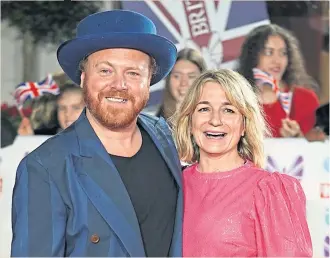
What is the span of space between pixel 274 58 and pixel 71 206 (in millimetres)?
2521

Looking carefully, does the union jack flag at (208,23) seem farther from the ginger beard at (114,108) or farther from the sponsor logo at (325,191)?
the ginger beard at (114,108)

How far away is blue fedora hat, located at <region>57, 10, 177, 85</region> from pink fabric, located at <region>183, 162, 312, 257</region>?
604 mm

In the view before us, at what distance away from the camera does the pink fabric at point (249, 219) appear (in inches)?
98.5

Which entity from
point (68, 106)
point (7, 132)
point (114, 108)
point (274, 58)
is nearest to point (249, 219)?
point (114, 108)

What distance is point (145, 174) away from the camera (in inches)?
102

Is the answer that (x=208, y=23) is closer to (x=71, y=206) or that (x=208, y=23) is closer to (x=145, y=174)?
(x=145, y=174)

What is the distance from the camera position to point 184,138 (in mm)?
2938

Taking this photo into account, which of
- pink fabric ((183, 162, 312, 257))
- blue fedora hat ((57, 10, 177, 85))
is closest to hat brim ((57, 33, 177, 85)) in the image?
blue fedora hat ((57, 10, 177, 85))

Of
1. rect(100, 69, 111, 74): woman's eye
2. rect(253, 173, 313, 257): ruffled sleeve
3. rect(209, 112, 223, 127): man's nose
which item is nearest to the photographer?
rect(253, 173, 313, 257): ruffled sleeve

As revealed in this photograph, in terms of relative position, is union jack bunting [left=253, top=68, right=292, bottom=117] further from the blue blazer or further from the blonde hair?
the blue blazer

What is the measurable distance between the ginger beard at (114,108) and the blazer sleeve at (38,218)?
35 cm

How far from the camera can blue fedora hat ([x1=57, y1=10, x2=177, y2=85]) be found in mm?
2564

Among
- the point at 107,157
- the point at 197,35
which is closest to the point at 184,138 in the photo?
the point at 107,157

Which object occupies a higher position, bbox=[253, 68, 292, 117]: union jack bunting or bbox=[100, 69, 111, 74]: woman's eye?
bbox=[100, 69, 111, 74]: woman's eye
